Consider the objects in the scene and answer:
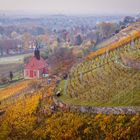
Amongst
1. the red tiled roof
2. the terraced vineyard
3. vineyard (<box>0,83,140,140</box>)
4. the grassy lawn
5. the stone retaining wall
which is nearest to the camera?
vineyard (<box>0,83,140,140</box>)

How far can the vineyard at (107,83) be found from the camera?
59.5 ft

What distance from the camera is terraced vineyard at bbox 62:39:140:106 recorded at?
18.1m

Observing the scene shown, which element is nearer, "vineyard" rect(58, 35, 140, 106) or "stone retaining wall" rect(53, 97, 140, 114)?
"stone retaining wall" rect(53, 97, 140, 114)

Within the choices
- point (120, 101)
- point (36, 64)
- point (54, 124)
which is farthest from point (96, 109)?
point (36, 64)

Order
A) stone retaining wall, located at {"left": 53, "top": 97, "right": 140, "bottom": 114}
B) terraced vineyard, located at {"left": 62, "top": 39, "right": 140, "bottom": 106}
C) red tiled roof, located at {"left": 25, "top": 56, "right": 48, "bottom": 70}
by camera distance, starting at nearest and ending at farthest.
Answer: stone retaining wall, located at {"left": 53, "top": 97, "right": 140, "bottom": 114}
terraced vineyard, located at {"left": 62, "top": 39, "right": 140, "bottom": 106}
red tiled roof, located at {"left": 25, "top": 56, "right": 48, "bottom": 70}

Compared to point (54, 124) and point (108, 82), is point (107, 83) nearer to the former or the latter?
point (108, 82)

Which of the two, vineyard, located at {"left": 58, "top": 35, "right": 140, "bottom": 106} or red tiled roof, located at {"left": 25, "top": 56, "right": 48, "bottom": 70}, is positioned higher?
vineyard, located at {"left": 58, "top": 35, "right": 140, "bottom": 106}

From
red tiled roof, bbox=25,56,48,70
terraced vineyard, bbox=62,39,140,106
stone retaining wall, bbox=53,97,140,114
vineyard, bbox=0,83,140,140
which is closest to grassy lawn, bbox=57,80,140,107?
terraced vineyard, bbox=62,39,140,106

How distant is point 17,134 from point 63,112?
2.26m

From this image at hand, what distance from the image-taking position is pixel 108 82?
20500 millimetres

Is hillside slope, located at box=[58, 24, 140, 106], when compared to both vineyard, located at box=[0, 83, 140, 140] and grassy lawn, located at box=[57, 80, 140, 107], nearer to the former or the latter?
grassy lawn, located at box=[57, 80, 140, 107]

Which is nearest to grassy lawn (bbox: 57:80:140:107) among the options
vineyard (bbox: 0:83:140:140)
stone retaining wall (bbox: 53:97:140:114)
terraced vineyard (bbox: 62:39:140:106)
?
terraced vineyard (bbox: 62:39:140:106)

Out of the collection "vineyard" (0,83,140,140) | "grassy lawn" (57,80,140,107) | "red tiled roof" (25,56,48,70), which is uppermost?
"grassy lawn" (57,80,140,107)

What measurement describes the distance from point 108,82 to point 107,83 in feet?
0.21
